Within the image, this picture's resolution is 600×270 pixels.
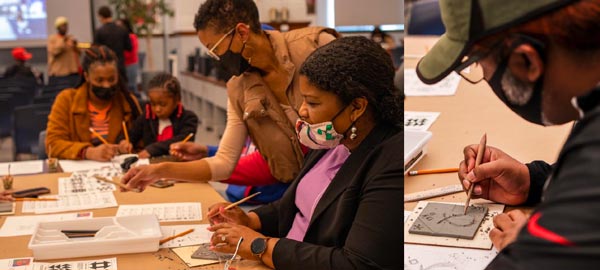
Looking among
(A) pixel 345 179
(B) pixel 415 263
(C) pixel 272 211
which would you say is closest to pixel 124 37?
(C) pixel 272 211

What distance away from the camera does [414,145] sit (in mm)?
1381

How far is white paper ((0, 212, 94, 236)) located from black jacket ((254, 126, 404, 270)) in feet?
3.36

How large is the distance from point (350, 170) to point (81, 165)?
1965 mm

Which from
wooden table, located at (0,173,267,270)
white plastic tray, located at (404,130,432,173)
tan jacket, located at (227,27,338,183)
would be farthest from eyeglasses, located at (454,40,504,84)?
tan jacket, located at (227,27,338,183)

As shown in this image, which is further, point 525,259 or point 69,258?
point 69,258

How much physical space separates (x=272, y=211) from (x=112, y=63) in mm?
1731

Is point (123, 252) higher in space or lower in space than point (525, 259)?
lower

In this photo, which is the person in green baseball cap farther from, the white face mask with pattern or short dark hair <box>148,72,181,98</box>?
short dark hair <box>148,72,181,98</box>

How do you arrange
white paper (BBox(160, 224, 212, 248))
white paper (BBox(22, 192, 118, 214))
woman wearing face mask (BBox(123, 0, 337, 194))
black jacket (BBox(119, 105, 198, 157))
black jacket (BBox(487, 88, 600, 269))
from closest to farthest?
black jacket (BBox(487, 88, 600, 269)) → white paper (BBox(160, 224, 212, 248)) → woman wearing face mask (BBox(123, 0, 337, 194)) → white paper (BBox(22, 192, 118, 214)) → black jacket (BBox(119, 105, 198, 157))

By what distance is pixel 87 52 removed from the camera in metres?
3.72

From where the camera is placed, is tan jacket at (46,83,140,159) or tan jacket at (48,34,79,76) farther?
tan jacket at (48,34,79,76)

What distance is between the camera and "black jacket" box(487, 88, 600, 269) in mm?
712

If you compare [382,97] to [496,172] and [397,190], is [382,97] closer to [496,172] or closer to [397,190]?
[397,190]

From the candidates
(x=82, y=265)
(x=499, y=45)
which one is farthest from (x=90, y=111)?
(x=499, y=45)
